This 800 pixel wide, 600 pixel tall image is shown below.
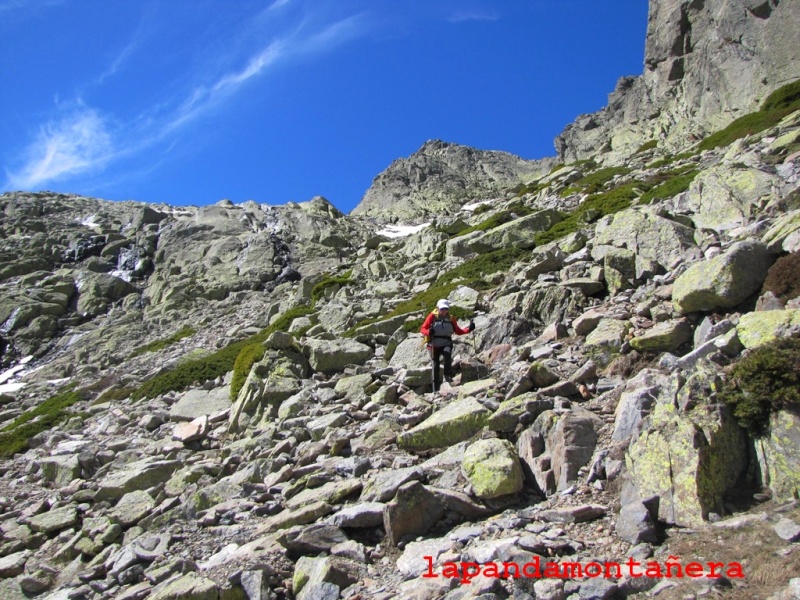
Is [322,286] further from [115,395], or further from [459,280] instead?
[115,395]

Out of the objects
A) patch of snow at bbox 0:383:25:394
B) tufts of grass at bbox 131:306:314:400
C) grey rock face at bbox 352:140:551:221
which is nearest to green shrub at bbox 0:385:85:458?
tufts of grass at bbox 131:306:314:400

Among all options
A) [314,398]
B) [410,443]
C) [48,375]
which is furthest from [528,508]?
[48,375]

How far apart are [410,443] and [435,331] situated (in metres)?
3.76

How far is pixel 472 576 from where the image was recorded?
593cm

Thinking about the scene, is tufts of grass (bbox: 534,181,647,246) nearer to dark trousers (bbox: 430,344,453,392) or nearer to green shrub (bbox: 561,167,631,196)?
green shrub (bbox: 561,167,631,196)

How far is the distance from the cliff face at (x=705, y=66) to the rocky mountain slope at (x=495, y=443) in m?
28.0

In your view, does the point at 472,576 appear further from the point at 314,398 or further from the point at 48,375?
the point at 48,375

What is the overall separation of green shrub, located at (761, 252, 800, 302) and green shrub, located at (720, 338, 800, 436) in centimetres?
215

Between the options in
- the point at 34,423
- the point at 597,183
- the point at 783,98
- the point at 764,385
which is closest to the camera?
the point at 764,385

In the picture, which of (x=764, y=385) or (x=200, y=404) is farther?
(x=200, y=404)

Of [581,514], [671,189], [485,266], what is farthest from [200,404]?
[671,189]

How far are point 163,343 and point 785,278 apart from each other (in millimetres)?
36590

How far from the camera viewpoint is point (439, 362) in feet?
43.8

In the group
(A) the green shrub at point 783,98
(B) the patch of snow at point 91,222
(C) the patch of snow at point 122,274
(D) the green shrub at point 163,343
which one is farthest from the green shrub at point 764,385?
(B) the patch of snow at point 91,222
